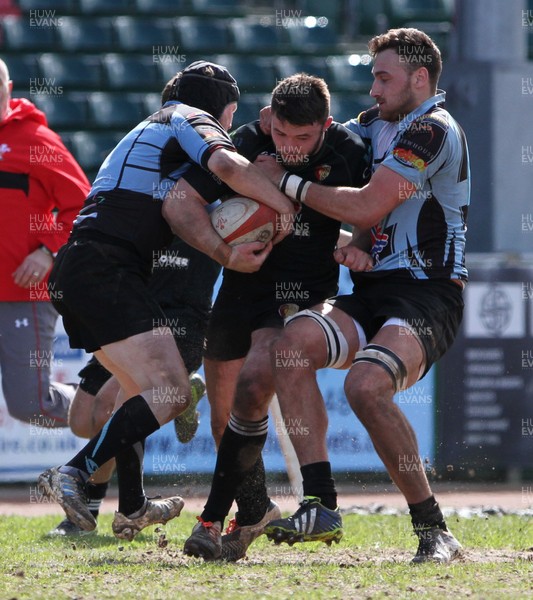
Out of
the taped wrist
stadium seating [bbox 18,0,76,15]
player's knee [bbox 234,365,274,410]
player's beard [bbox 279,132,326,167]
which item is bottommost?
player's knee [bbox 234,365,274,410]

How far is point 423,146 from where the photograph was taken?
542 centimetres

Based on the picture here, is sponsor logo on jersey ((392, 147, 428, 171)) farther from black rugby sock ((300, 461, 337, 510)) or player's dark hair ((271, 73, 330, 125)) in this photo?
black rugby sock ((300, 461, 337, 510))

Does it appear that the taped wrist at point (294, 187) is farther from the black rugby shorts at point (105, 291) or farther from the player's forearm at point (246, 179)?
the black rugby shorts at point (105, 291)

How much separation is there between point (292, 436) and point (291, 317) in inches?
22.8

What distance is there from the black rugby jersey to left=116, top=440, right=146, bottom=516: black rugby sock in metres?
0.97

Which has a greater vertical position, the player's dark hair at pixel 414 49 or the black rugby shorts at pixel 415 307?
the player's dark hair at pixel 414 49

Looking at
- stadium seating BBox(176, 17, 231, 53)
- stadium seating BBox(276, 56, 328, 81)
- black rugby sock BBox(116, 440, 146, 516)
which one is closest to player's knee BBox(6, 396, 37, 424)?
black rugby sock BBox(116, 440, 146, 516)

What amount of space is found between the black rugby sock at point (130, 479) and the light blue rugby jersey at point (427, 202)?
1.51 metres

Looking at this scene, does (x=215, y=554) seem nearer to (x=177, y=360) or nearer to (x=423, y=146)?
(x=177, y=360)

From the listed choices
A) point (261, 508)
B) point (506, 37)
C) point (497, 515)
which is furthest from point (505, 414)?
point (261, 508)

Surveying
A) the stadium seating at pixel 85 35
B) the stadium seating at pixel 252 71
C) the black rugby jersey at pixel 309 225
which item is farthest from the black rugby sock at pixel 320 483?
the stadium seating at pixel 85 35

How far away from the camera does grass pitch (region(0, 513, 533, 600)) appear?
175 inches

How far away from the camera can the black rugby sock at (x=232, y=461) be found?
5.52m

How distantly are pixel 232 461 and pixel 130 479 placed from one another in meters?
0.71
